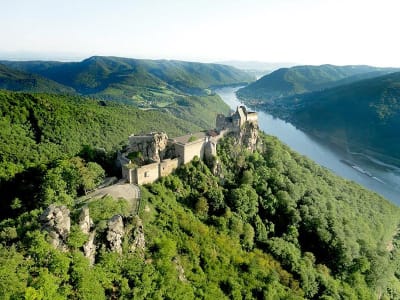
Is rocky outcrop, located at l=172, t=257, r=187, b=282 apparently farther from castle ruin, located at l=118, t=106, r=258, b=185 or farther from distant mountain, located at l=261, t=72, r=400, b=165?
distant mountain, located at l=261, t=72, r=400, b=165

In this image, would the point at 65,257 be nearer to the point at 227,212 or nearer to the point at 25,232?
the point at 25,232

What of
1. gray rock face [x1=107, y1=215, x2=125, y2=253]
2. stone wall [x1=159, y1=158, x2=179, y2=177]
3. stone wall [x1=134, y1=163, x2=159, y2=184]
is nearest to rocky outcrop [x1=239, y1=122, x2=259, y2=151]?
stone wall [x1=159, y1=158, x2=179, y2=177]

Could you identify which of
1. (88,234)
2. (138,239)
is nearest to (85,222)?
(88,234)

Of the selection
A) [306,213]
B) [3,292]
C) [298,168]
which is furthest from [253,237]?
[3,292]

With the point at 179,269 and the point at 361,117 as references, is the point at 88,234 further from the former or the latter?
the point at 361,117

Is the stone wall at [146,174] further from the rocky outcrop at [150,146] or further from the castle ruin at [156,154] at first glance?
the rocky outcrop at [150,146]
